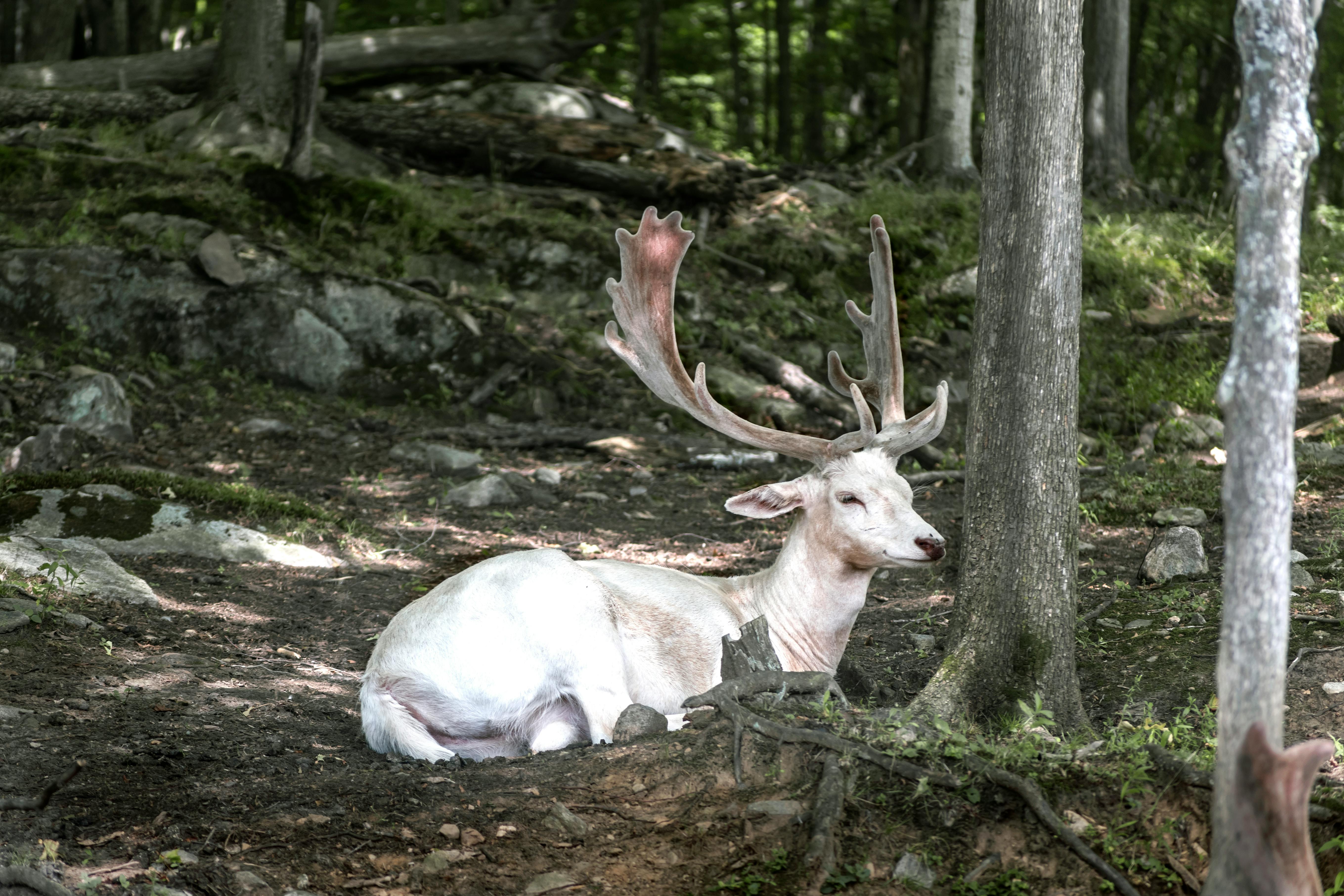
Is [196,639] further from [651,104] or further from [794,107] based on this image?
[794,107]

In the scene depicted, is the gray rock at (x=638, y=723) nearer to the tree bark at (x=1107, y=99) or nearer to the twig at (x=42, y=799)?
the twig at (x=42, y=799)

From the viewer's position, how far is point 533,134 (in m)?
13.1

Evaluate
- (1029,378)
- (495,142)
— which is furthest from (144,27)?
(1029,378)

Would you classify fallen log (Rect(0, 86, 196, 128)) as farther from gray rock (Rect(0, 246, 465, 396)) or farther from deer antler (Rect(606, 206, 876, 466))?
deer antler (Rect(606, 206, 876, 466))

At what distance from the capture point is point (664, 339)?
16.9 ft

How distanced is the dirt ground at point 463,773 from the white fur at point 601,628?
24cm

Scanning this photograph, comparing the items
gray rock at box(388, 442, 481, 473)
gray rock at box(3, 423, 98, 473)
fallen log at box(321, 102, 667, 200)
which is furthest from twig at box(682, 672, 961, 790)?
fallen log at box(321, 102, 667, 200)

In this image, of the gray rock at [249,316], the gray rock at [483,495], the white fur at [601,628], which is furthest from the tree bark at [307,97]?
the white fur at [601,628]

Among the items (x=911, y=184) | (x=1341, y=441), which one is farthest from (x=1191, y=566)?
(x=911, y=184)

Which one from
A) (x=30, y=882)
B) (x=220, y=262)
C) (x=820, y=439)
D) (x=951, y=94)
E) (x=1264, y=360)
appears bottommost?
(x=30, y=882)

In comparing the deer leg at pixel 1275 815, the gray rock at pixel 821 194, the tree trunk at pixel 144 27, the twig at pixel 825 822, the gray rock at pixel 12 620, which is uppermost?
the tree trunk at pixel 144 27

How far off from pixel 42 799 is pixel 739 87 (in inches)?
805

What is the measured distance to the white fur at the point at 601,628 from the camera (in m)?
4.36

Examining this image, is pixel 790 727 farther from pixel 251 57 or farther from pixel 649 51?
pixel 649 51
